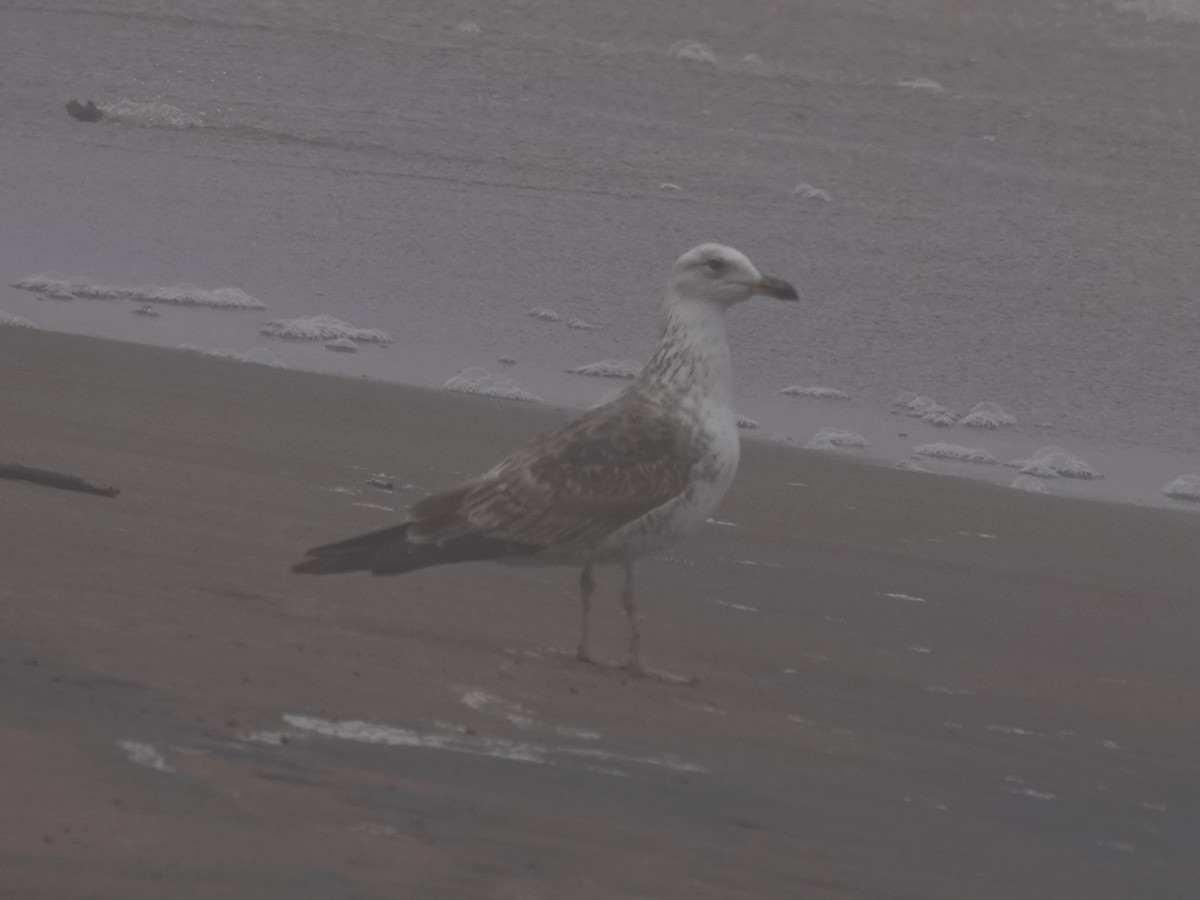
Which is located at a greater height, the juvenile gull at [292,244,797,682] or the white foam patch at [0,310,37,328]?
the juvenile gull at [292,244,797,682]

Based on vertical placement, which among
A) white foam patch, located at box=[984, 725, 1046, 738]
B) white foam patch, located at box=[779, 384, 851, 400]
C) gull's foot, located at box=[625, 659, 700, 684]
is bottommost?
white foam patch, located at box=[779, 384, 851, 400]

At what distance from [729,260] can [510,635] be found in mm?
1229

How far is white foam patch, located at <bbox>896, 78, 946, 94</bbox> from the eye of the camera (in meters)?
20.1

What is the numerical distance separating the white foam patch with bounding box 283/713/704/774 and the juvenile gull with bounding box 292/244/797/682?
89 centimetres

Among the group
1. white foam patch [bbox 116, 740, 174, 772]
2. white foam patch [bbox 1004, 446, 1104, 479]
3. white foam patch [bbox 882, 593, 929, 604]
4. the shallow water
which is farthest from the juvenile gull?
white foam patch [bbox 1004, 446, 1104, 479]

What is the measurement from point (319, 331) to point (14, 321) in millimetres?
1525

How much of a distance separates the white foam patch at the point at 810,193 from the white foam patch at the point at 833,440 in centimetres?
642

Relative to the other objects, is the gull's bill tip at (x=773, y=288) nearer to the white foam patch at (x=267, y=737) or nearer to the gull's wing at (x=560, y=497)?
the gull's wing at (x=560, y=497)

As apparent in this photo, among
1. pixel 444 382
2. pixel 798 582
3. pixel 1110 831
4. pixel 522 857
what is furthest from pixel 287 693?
pixel 444 382

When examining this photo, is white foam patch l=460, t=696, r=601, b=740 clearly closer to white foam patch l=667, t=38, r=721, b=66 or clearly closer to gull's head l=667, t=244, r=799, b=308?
gull's head l=667, t=244, r=799, b=308

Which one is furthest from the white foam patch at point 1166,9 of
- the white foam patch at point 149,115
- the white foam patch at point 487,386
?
the white foam patch at point 487,386

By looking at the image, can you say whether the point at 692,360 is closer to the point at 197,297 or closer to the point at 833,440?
the point at 833,440

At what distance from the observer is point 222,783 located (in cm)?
355

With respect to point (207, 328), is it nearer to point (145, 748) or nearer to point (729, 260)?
point (729, 260)
